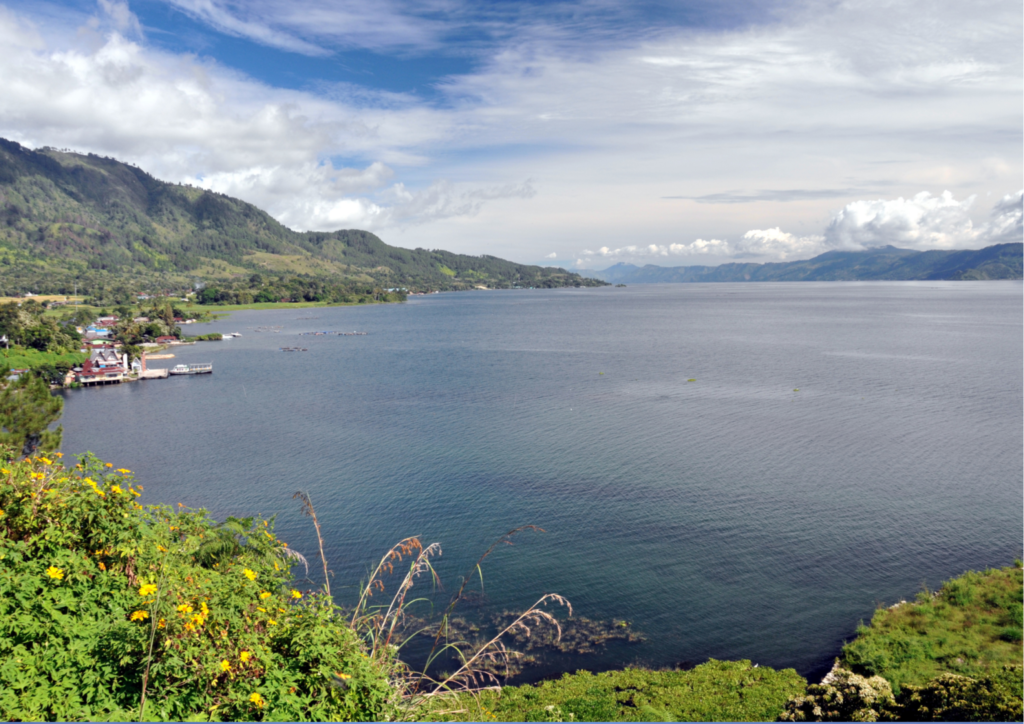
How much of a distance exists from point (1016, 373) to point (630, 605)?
7144 centimetres

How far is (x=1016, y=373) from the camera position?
71.4 meters

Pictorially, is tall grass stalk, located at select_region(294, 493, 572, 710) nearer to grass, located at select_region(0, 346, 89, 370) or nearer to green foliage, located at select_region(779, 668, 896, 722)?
green foliage, located at select_region(779, 668, 896, 722)

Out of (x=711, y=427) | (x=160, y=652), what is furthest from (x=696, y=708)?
(x=711, y=427)

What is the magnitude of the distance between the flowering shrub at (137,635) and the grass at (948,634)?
1808cm

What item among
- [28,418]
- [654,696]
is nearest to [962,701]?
[654,696]

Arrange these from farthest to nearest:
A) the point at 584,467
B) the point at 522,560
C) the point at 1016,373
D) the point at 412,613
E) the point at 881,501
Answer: the point at 1016,373
the point at 584,467
the point at 881,501
the point at 522,560
the point at 412,613

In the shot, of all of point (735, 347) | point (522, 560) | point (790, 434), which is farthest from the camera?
point (735, 347)

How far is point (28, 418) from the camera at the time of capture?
113 feet

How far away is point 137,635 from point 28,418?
35.4 metres

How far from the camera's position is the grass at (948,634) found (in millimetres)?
19703

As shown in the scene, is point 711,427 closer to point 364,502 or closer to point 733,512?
point 733,512

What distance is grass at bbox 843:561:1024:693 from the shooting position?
1970 cm

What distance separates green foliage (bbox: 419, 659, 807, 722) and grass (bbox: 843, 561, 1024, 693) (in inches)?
122

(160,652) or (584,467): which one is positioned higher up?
(160,652)
